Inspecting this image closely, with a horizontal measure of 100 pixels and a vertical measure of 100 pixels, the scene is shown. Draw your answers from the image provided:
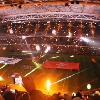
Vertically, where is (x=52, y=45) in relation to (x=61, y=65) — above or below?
above

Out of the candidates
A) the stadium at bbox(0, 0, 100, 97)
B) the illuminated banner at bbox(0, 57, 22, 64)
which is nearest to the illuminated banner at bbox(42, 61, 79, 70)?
the stadium at bbox(0, 0, 100, 97)

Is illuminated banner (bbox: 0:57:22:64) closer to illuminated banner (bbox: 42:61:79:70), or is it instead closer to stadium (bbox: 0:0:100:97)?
stadium (bbox: 0:0:100:97)

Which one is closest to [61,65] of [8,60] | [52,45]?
[52,45]

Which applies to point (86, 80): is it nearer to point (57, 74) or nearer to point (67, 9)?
point (57, 74)

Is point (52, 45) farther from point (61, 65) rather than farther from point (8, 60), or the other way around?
point (8, 60)

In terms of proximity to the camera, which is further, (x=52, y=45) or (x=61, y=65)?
(x=52, y=45)

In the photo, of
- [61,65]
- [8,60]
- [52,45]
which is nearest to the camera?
[61,65]

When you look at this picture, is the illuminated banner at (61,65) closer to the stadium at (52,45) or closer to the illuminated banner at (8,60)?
the stadium at (52,45)

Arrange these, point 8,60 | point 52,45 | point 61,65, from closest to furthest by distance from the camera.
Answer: point 61,65, point 8,60, point 52,45

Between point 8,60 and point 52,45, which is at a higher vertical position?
point 52,45

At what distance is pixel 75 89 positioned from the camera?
11531mm

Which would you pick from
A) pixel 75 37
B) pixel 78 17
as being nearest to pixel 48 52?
pixel 75 37

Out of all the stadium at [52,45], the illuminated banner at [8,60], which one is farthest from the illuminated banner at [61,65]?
the illuminated banner at [8,60]

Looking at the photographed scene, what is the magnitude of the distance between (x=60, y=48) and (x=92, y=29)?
16.2 feet
